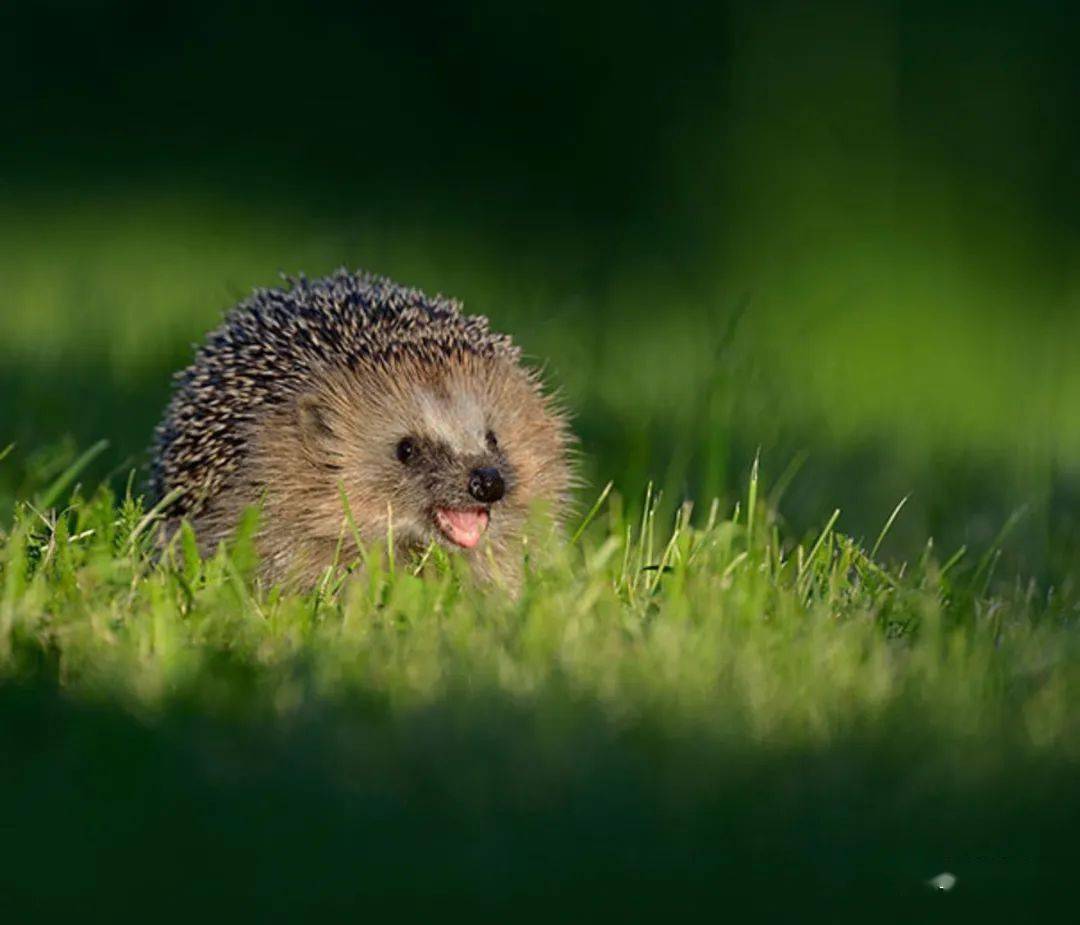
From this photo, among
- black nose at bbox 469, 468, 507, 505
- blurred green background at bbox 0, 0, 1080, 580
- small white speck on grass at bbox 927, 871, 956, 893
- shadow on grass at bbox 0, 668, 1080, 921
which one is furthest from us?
blurred green background at bbox 0, 0, 1080, 580

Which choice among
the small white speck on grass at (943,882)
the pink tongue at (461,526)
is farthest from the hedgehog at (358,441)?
the small white speck on grass at (943,882)

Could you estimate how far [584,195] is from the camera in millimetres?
11844

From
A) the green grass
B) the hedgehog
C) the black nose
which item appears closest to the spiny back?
the hedgehog

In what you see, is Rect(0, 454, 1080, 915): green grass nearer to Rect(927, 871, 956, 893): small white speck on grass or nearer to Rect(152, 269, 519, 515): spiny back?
Rect(927, 871, 956, 893): small white speck on grass

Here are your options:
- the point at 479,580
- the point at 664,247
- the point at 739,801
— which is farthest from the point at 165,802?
the point at 664,247

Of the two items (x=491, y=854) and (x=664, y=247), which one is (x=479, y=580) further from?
(x=664, y=247)

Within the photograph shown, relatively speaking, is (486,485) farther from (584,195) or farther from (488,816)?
(584,195)

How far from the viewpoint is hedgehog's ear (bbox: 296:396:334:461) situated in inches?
216

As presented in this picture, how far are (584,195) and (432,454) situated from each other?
261 inches

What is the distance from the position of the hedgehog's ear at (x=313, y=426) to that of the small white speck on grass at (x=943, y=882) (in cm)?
275

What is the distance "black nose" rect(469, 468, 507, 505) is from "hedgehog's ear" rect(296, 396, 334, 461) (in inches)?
18.6

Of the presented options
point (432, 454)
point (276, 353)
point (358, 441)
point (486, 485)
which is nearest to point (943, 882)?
point (486, 485)

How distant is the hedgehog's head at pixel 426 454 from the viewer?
5.36 m

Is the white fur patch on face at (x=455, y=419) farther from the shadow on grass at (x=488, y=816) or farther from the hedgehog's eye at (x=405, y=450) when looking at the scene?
the shadow on grass at (x=488, y=816)
